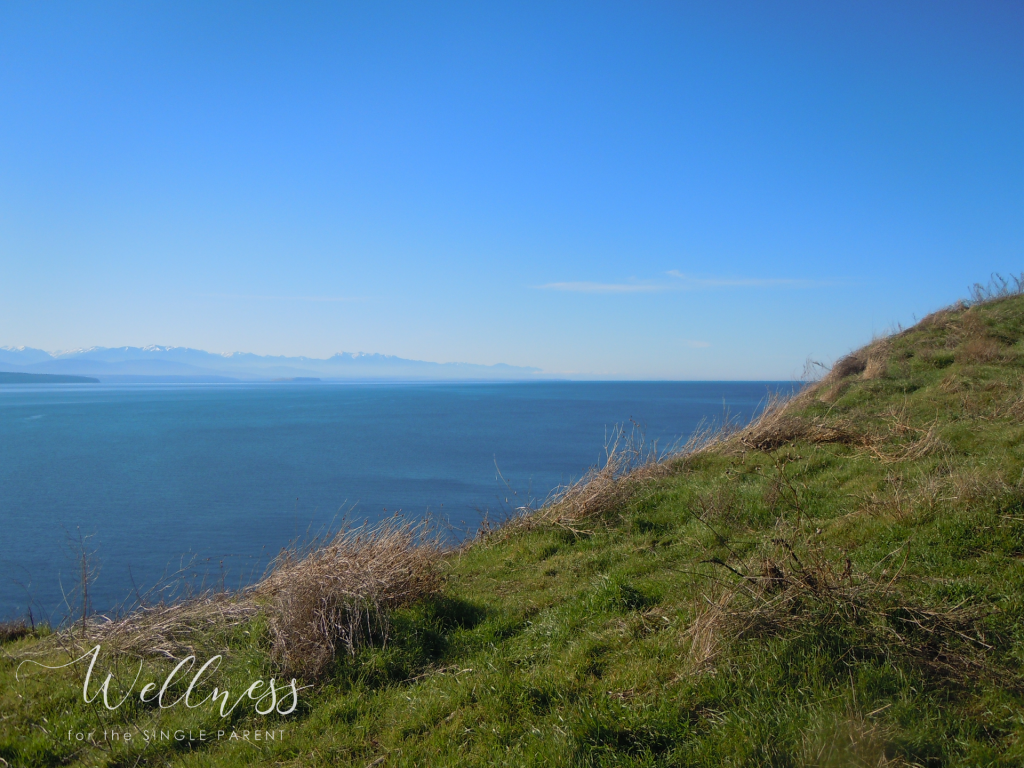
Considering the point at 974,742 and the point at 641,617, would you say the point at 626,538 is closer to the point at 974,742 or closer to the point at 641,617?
the point at 641,617

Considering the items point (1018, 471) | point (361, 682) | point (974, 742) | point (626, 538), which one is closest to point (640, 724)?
point (974, 742)

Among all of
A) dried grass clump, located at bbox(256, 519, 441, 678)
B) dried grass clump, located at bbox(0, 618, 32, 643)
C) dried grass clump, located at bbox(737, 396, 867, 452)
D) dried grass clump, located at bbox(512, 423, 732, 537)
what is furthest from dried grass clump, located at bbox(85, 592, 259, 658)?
dried grass clump, located at bbox(737, 396, 867, 452)

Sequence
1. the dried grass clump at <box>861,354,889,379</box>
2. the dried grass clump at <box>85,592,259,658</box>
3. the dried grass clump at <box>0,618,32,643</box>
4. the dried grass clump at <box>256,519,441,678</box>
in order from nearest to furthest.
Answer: the dried grass clump at <box>256,519,441,678</box>
the dried grass clump at <box>85,592,259,658</box>
the dried grass clump at <box>0,618,32,643</box>
the dried grass clump at <box>861,354,889,379</box>

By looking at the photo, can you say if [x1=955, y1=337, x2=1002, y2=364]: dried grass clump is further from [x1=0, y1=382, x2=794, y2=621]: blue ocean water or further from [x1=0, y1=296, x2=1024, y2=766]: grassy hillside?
[x1=0, y1=296, x2=1024, y2=766]: grassy hillside

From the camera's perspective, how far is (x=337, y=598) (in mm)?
6102

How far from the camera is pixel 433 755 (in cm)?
427

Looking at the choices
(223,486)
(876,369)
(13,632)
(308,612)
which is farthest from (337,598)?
(223,486)

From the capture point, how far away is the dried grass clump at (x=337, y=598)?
5.75 m

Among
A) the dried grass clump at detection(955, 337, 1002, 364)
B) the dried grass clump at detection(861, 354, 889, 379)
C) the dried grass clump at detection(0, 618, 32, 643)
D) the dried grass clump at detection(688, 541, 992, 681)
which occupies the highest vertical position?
the dried grass clump at detection(955, 337, 1002, 364)

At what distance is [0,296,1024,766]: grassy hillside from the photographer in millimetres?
3924

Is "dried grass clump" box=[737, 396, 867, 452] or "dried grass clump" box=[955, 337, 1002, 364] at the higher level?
"dried grass clump" box=[955, 337, 1002, 364]

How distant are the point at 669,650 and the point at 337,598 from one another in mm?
3240

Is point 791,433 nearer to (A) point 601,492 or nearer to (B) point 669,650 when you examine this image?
(A) point 601,492

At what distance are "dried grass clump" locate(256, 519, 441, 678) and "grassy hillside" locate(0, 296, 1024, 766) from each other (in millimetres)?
41
